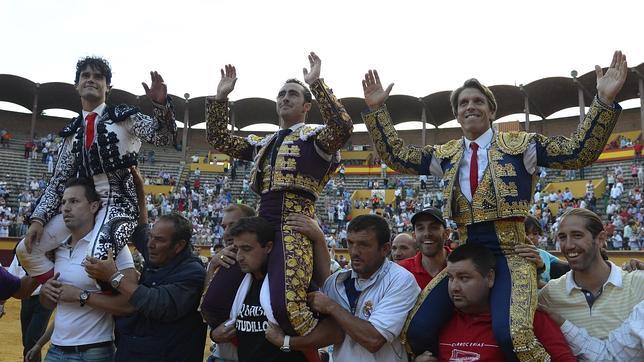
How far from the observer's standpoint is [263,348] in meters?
3.11

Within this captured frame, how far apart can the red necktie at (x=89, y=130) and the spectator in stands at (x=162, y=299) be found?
696 mm

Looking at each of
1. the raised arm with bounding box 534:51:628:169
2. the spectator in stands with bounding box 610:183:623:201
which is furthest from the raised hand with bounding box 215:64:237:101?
the spectator in stands with bounding box 610:183:623:201

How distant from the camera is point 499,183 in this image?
10.0 ft

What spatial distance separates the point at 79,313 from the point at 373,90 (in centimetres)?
224

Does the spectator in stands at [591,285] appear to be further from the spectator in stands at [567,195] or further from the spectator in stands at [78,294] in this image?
the spectator in stands at [567,195]

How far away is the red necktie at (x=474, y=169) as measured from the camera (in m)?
3.16

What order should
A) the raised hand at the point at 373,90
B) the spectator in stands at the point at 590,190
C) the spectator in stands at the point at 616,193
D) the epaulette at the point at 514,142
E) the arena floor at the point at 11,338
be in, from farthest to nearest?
the spectator in stands at the point at 590,190 → the spectator in stands at the point at 616,193 → the arena floor at the point at 11,338 → the raised hand at the point at 373,90 → the epaulette at the point at 514,142

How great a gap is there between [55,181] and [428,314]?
2534mm

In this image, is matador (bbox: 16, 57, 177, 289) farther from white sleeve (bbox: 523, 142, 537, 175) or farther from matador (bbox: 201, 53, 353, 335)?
white sleeve (bbox: 523, 142, 537, 175)

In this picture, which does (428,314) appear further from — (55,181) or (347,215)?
(347,215)

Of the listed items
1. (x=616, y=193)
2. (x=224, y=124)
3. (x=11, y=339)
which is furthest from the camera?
(x=616, y=193)

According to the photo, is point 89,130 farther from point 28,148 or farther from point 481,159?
point 28,148

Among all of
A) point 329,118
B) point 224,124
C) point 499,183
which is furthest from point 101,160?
point 499,183

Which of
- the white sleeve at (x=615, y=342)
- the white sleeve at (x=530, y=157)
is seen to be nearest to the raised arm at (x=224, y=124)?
the white sleeve at (x=530, y=157)
